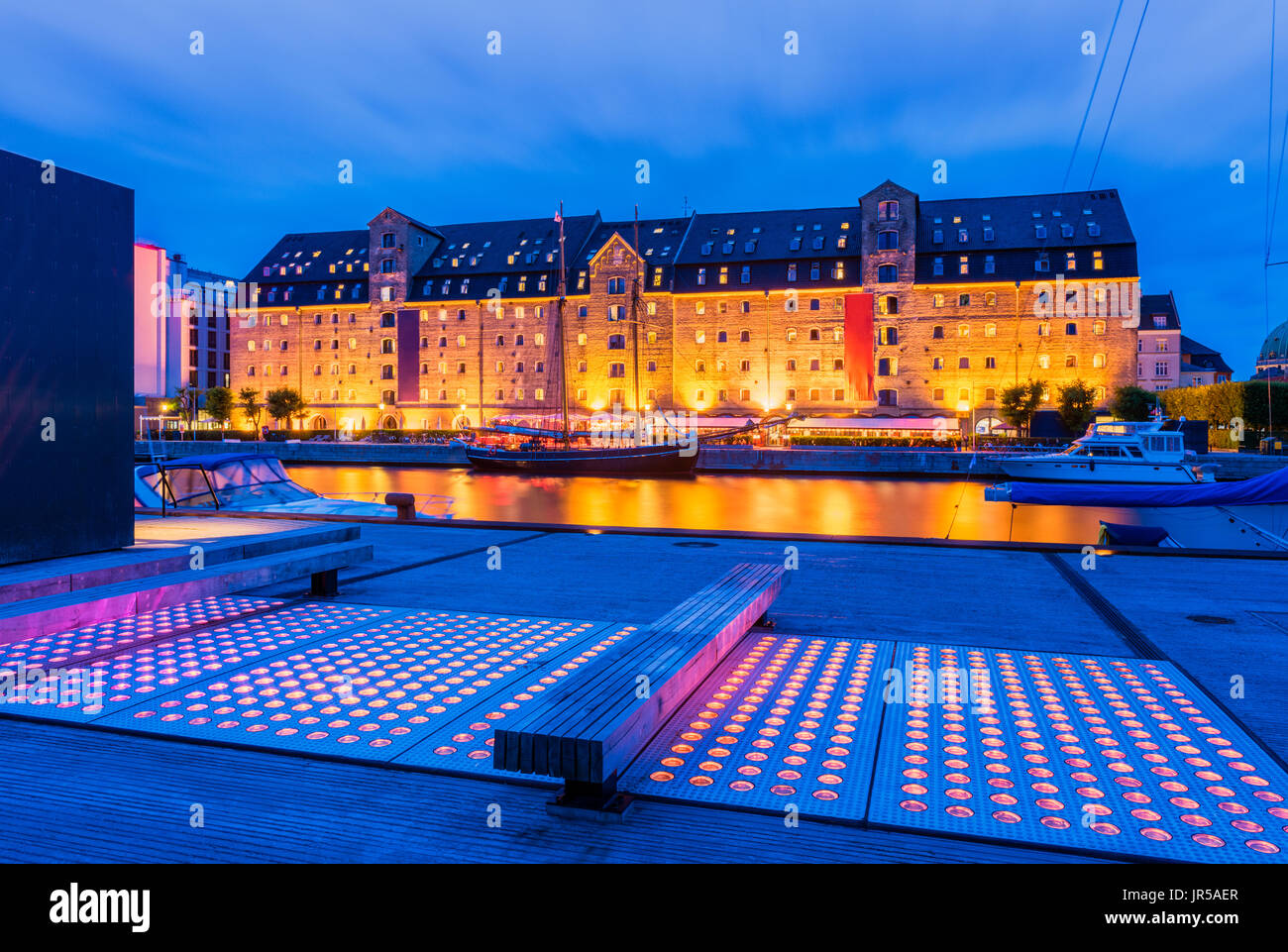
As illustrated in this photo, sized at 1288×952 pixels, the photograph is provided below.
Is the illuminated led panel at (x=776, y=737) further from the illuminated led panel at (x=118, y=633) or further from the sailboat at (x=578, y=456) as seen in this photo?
the sailboat at (x=578, y=456)

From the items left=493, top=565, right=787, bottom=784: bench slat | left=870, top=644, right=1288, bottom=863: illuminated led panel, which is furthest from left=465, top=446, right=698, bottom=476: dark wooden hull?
left=493, top=565, right=787, bottom=784: bench slat

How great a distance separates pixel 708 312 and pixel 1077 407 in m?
28.4

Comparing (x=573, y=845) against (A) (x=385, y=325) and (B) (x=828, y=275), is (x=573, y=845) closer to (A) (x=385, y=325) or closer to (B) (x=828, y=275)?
(B) (x=828, y=275)

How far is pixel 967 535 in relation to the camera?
88.9ft

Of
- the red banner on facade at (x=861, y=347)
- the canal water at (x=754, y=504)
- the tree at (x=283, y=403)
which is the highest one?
the red banner on facade at (x=861, y=347)

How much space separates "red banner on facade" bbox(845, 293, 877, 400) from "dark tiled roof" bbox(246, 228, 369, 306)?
44089 millimetres

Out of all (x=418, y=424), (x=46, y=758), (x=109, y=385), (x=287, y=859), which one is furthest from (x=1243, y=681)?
(x=418, y=424)

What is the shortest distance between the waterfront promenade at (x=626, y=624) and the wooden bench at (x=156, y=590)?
0.64 m

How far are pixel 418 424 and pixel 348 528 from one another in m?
70.7

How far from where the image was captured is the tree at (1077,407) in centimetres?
5666

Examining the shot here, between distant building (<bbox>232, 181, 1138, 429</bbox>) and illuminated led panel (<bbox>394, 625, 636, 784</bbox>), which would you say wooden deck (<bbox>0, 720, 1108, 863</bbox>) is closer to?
illuminated led panel (<bbox>394, 625, 636, 784</bbox>)

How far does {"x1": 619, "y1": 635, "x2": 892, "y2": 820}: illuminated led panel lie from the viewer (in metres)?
3.69

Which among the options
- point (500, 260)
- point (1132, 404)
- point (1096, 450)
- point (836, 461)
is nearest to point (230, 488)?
point (1096, 450)

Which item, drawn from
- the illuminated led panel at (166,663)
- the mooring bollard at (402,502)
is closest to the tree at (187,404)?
the mooring bollard at (402,502)
